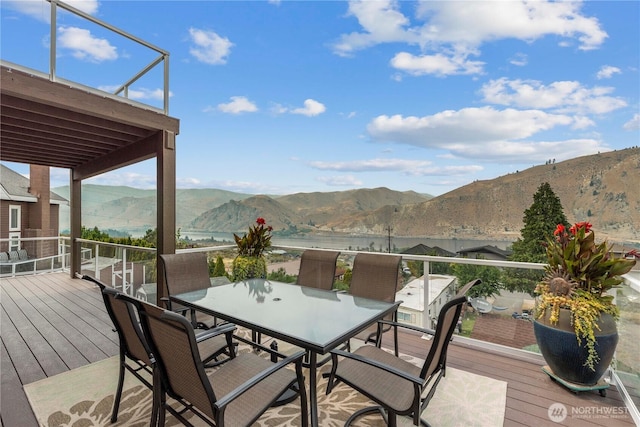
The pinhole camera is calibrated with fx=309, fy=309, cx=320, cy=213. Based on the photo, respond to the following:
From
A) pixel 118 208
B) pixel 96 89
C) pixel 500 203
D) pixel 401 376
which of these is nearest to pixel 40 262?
pixel 118 208

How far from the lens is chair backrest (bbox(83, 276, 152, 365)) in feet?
6.13

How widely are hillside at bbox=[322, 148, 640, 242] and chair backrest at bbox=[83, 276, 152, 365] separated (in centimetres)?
756

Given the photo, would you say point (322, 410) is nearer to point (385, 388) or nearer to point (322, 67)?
point (385, 388)

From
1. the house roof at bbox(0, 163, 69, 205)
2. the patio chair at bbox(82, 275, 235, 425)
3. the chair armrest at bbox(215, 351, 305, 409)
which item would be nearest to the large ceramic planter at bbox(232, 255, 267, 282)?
the patio chair at bbox(82, 275, 235, 425)

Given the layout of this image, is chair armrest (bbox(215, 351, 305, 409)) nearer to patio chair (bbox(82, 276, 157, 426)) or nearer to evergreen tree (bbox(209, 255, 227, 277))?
patio chair (bbox(82, 276, 157, 426))

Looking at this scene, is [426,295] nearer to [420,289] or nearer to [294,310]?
[420,289]

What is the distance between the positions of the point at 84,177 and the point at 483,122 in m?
13.7

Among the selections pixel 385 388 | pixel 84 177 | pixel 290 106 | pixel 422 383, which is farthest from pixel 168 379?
pixel 290 106

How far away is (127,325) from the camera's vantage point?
2.05 m

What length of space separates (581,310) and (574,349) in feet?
1.15

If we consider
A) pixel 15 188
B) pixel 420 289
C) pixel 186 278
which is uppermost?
pixel 15 188

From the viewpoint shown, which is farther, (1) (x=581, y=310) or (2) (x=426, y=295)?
(2) (x=426, y=295)

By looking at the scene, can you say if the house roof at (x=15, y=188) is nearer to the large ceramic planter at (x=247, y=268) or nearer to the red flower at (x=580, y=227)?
the large ceramic planter at (x=247, y=268)

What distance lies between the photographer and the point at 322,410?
7.94ft
